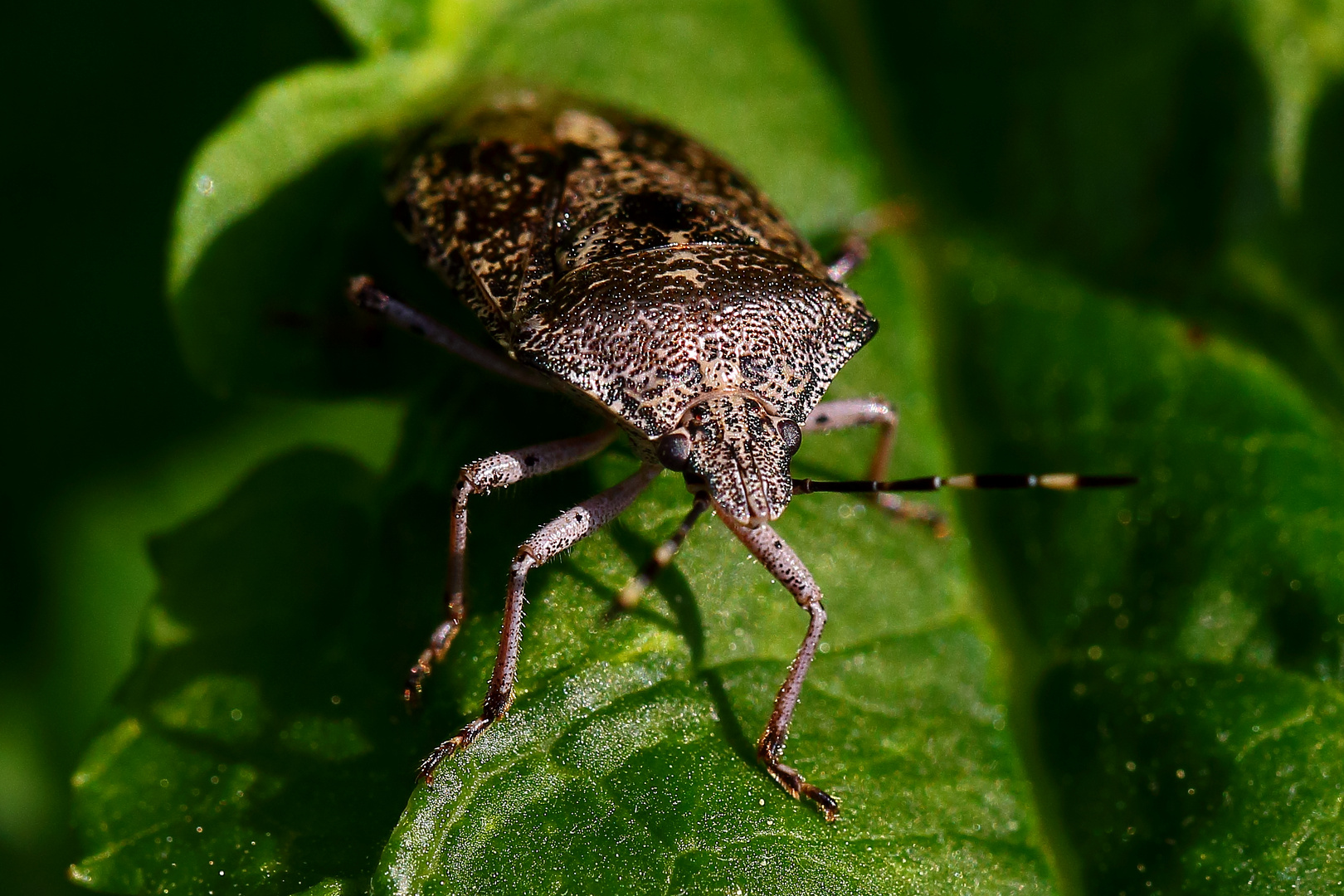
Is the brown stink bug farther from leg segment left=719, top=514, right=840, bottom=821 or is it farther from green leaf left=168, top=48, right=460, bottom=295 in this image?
green leaf left=168, top=48, right=460, bottom=295

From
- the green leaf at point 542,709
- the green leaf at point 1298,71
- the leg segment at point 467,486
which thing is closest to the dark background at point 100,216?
the green leaf at point 542,709

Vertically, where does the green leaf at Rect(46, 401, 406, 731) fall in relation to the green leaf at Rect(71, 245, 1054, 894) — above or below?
below

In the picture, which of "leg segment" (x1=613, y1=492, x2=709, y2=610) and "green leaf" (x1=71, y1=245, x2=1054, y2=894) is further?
"leg segment" (x1=613, y1=492, x2=709, y2=610)

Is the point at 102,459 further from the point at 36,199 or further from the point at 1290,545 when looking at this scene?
the point at 1290,545

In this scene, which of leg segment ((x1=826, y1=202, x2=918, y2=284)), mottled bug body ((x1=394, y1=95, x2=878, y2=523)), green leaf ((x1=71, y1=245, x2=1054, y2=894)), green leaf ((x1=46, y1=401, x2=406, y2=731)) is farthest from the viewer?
green leaf ((x1=46, y1=401, x2=406, y2=731))

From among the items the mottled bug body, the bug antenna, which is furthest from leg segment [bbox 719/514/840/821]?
the bug antenna

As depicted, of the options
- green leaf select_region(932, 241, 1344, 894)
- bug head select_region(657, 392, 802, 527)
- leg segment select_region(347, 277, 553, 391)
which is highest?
leg segment select_region(347, 277, 553, 391)

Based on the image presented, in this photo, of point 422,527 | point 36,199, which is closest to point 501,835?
point 422,527

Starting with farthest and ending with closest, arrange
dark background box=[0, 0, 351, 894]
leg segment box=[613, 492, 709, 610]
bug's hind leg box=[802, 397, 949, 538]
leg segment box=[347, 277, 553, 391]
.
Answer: dark background box=[0, 0, 351, 894] → leg segment box=[347, 277, 553, 391] → bug's hind leg box=[802, 397, 949, 538] → leg segment box=[613, 492, 709, 610]
